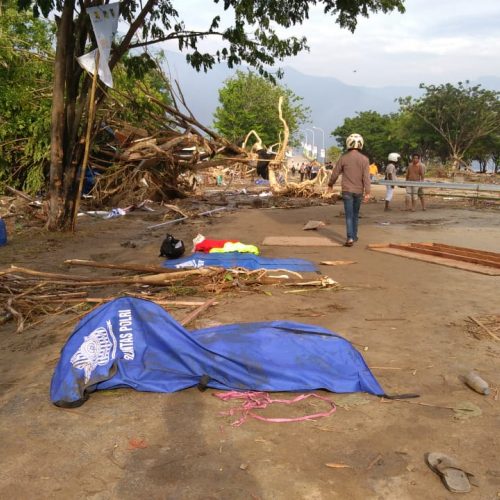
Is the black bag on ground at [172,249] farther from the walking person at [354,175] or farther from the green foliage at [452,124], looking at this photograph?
the green foliage at [452,124]

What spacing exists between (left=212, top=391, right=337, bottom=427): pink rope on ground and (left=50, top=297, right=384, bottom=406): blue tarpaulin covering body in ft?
0.18

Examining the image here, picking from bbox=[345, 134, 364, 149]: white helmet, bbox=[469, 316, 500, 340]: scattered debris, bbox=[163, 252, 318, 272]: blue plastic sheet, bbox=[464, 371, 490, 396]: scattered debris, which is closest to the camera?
bbox=[464, 371, 490, 396]: scattered debris

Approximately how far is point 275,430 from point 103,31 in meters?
8.58

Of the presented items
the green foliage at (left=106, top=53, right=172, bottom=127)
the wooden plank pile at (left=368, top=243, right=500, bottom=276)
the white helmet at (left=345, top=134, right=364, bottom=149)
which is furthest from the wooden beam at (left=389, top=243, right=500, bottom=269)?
the green foliage at (left=106, top=53, right=172, bottom=127)

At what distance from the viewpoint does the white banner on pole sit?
911 centimetres

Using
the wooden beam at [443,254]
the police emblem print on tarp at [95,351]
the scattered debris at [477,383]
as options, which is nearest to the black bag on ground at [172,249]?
the wooden beam at [443,254]

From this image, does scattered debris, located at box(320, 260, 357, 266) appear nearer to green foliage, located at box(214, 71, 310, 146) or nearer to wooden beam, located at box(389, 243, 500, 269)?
wooden beam, located at box(389, 243, 500, 269)

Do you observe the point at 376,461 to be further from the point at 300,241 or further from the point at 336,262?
the point at 300,241

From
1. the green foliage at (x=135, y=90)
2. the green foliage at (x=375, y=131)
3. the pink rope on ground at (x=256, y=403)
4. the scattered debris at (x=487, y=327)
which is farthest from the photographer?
the green foliage at (x=375, y=131)

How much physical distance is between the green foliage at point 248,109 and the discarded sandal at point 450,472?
43.8m

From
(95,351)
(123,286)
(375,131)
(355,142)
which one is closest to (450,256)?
(355,142)

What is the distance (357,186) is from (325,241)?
4.25 feet

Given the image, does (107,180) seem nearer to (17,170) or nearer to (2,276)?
(17,170)

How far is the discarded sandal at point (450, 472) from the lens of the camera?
7.70 ft
